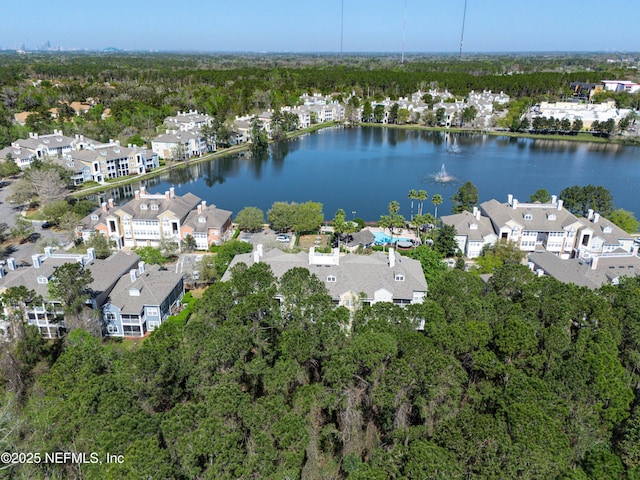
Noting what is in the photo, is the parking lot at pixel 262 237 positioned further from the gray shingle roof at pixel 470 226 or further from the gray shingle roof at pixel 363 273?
the gray shingle roof at pixel 470 226

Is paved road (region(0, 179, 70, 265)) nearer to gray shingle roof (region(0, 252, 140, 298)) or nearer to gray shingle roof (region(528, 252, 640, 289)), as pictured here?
gray shingle roof (region(0, 252, 140, 298))

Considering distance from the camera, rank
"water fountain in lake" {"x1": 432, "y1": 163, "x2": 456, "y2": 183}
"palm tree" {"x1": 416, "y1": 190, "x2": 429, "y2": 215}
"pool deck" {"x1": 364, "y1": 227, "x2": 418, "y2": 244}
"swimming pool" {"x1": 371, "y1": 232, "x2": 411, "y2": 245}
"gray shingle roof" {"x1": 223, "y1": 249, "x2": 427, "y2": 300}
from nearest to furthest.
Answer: "gray shingle roof" {"x1": 223, "y1": 249, "x2": 427, "y2": 300}, "swimming pool" {"x1": 371, "y1": 232, "x2": 411, "y2": 245}, "pool deck" {"x1": 364, "y1": 227, "x2": 418, "y2": 244}, "palm tree" {"x1": 416, "y1": 190, "x2": 429, "y2": 215}, "water fountain in lake" {"x1": 432, "y1": 163, "x2": 456, "y2": 183}

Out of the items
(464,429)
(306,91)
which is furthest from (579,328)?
(306,91)

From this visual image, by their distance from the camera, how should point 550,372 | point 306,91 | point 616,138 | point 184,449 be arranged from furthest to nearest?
point 306,91
point 616,138
point 550,372
point 184,449

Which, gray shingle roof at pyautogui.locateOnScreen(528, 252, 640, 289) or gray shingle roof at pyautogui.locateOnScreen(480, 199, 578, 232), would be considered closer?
gray shingle roof at pyautogui.locateOnScreen(528, 252, 640, 289)

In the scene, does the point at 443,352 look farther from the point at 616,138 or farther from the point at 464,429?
the point at 616,138

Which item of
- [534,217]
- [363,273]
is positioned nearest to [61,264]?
[363,273]

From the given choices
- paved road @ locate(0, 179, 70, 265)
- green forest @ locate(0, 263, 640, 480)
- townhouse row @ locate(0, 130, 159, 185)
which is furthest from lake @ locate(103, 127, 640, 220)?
green forest @ locate(0, 263, 640, 480)
